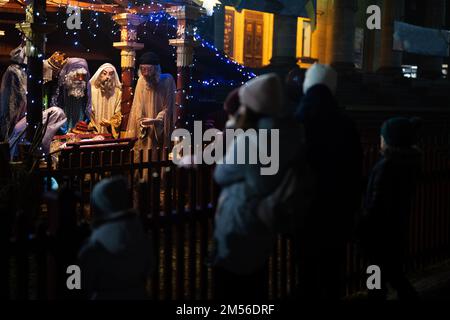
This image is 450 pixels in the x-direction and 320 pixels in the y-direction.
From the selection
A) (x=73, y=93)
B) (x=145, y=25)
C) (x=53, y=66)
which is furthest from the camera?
(x=145, y=25)

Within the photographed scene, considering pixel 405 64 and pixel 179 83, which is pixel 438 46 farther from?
pixel 179 83

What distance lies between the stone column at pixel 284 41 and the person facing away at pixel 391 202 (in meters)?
17.1

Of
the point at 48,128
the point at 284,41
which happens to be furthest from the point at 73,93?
the point at 284,41

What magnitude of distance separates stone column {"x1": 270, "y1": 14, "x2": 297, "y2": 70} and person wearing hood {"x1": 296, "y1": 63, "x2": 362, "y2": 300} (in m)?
17.8

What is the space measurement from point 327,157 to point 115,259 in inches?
65.3

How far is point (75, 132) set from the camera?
1204cm

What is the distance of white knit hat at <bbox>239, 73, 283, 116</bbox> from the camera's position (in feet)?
13.2

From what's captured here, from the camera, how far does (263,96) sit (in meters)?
4.02

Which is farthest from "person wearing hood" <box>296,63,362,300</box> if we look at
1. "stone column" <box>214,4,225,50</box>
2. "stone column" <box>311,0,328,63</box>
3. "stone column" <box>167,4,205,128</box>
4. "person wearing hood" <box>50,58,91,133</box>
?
"stone column" <box>311,0,328,63</box>

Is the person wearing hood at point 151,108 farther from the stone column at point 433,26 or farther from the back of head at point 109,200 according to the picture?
the stone column at point 433,26

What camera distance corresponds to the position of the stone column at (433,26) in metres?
32.6

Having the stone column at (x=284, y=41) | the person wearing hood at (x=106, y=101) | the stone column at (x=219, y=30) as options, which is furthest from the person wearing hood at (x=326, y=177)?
the stone column at (x=219, y=30)

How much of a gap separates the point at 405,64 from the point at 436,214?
29.3m

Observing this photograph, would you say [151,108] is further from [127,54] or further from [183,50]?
[127,54]
